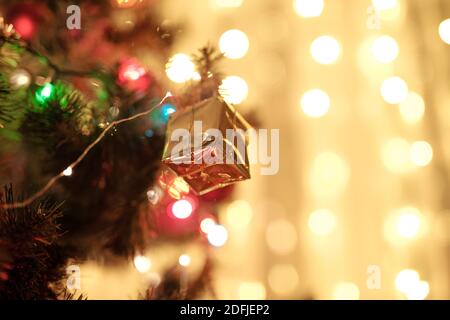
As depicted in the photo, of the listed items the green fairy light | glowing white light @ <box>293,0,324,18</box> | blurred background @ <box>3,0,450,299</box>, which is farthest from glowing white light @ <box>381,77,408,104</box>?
the green fairy light

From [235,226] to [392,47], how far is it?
591 millimetres

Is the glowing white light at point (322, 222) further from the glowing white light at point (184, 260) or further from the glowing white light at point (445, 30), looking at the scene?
the glowing white light at point (445, 30)

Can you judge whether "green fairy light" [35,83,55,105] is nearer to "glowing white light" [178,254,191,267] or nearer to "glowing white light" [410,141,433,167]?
"glowing white light" [178,254,191,267]

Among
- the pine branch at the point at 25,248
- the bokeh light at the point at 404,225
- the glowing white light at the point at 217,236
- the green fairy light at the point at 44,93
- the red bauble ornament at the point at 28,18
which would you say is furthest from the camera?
the bokeh light at the point at 404,225

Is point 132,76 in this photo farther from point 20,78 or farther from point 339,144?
point 339,144

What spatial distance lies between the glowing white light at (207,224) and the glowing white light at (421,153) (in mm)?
520

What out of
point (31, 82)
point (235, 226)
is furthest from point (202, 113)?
point (235, 226)

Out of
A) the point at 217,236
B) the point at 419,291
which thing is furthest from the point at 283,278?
the point at 419,291

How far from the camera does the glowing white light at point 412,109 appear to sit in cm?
106

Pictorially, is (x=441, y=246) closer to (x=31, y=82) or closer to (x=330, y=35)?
(x=330, y=35)

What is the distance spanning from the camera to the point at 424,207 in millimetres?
1033

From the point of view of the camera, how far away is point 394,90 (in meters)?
1.05

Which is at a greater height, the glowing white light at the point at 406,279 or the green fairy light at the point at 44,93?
the green fairy light at the point at 44,93

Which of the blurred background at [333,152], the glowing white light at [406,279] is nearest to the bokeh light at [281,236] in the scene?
the blurred background at [333,152]
